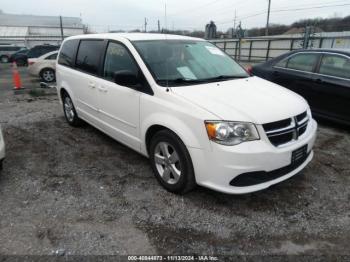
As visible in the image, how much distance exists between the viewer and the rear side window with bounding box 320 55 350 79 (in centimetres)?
524

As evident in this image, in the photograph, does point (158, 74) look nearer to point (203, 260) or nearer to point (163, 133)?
point (163, 133)

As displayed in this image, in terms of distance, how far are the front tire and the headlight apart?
0.38 metres

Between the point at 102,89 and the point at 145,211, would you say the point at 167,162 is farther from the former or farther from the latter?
the point at 102,89

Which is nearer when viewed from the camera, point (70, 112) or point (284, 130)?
point (284, 130)

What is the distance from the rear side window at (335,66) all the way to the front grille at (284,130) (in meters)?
2.74

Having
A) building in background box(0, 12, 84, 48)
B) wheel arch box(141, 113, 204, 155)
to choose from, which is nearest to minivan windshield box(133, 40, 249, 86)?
wheel arch box(141, 113, 204, 155)

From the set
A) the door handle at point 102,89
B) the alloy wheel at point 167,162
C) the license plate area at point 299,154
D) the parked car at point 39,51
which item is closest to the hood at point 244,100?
the license plate area at point 299,154

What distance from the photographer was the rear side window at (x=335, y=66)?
17.2 ft

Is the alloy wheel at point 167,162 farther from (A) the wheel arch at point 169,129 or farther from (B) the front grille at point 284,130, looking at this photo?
(B) the front grille at point 284,130

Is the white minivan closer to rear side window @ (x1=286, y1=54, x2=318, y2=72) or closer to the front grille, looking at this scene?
the front grille

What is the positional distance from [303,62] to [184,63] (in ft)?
11.2

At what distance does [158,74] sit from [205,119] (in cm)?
97

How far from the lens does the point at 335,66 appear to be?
5.43 metres

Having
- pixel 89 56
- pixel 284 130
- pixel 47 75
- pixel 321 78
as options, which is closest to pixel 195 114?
pixel 284 130
